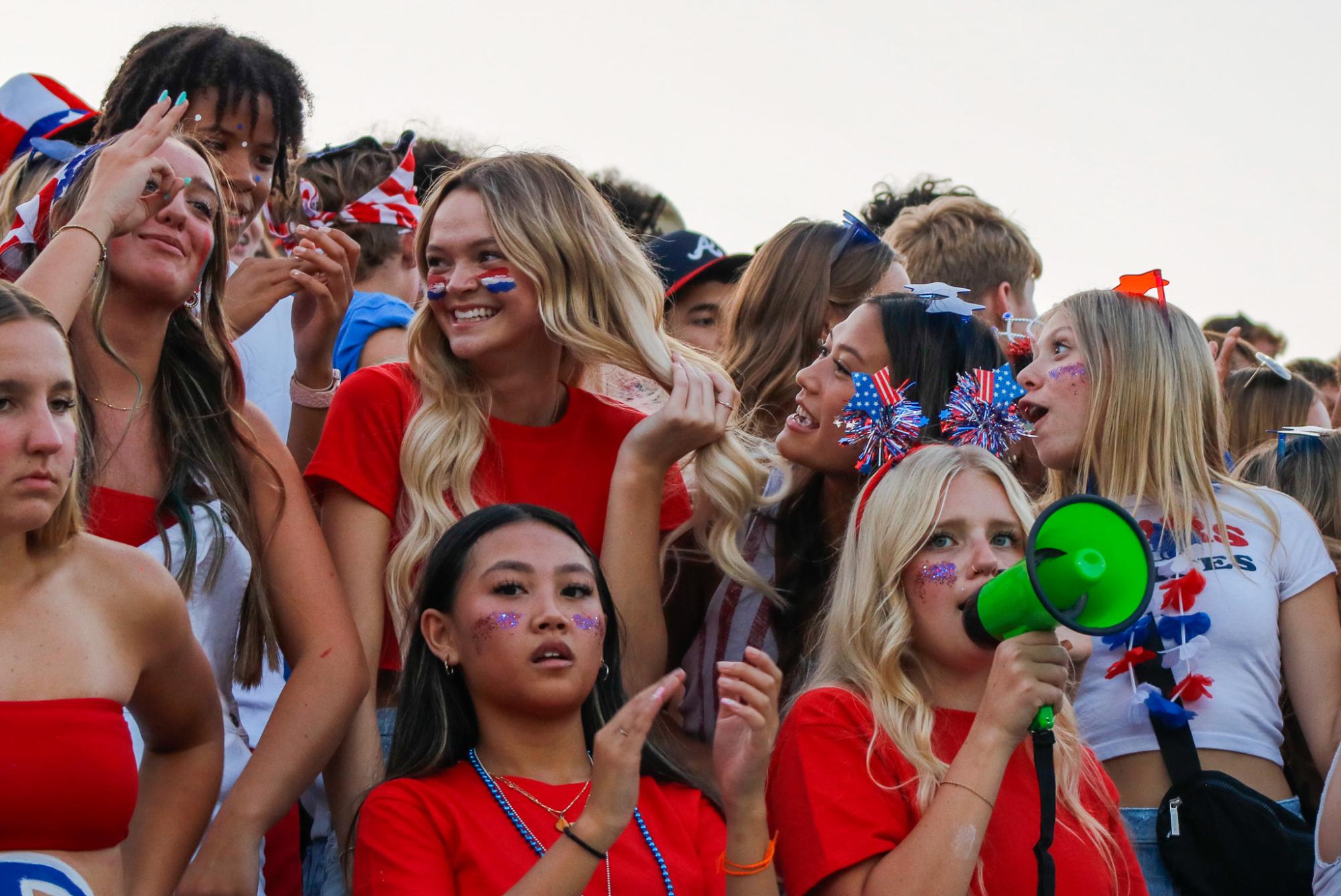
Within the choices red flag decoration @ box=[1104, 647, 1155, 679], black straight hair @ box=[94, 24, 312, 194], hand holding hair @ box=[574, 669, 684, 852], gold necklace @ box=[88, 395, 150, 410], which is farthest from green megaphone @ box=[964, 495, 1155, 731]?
black straight hair @ box=[94, 24, 312, 194]

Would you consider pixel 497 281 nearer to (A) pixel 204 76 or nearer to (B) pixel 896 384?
(B) pixel 896 384

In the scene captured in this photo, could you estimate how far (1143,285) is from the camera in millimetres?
4457

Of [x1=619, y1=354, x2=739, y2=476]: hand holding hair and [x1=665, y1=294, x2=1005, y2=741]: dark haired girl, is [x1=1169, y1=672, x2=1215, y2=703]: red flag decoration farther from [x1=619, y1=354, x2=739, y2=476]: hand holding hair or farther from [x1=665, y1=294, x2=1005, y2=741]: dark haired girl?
[x1=619, y1=354, x2=739, y2=476]: hand holding hair

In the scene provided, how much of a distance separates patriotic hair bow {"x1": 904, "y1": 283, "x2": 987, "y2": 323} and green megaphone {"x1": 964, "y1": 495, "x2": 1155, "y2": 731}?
1614 mm

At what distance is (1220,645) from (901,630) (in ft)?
3.28

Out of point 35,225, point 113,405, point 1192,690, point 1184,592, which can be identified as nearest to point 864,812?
point 1192,690

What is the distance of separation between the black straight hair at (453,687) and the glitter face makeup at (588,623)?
0.09 meters

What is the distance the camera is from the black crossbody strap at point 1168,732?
3691 mm

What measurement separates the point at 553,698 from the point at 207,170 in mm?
1571

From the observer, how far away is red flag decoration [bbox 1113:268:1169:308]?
4441 mm

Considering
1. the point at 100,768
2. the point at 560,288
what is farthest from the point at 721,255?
the point at 100,768

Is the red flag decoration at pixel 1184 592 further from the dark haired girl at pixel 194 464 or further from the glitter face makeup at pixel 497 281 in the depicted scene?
the dark haired girl at pixel 194 464

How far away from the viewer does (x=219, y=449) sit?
11.4 ft

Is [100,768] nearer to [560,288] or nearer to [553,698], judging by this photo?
[553,698]
